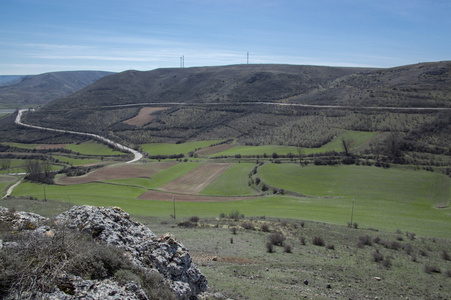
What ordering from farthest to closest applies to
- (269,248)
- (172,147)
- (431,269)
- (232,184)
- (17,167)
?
(172,147), (17,167), (232,184), (269,248), (431,269)

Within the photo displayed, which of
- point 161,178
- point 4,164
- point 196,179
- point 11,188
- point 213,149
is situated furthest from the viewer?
point 213,149

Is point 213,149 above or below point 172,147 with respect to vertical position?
above

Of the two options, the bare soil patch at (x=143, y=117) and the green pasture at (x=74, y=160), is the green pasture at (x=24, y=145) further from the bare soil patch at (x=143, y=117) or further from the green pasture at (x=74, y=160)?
the bare soil patch at (x=143, y=117)

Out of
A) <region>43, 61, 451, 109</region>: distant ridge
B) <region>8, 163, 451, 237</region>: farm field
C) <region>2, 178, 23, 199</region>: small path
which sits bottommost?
<region>2, 178, 23, 199</region>: small path

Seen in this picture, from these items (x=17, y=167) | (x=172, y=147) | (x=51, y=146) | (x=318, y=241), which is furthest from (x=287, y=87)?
(x=318, y=241)

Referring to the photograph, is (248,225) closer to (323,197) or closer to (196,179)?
(323,197)

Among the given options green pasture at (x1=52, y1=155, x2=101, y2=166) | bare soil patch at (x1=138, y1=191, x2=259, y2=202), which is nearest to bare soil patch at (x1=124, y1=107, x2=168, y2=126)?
green pasture at (x1=52, y1=155, x2=101, y2=166)

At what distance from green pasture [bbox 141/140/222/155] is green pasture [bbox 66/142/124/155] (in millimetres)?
8822

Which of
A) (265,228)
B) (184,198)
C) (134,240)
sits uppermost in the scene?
(134,240)

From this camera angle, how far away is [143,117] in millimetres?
123750

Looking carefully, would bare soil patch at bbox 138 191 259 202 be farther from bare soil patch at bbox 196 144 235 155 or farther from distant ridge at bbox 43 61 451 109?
distant ridge at bbox 43 61 451 109

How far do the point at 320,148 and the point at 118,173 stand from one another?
4299cm

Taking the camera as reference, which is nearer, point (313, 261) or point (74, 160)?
point (313, 261)

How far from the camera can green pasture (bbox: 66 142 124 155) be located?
87.2 m
